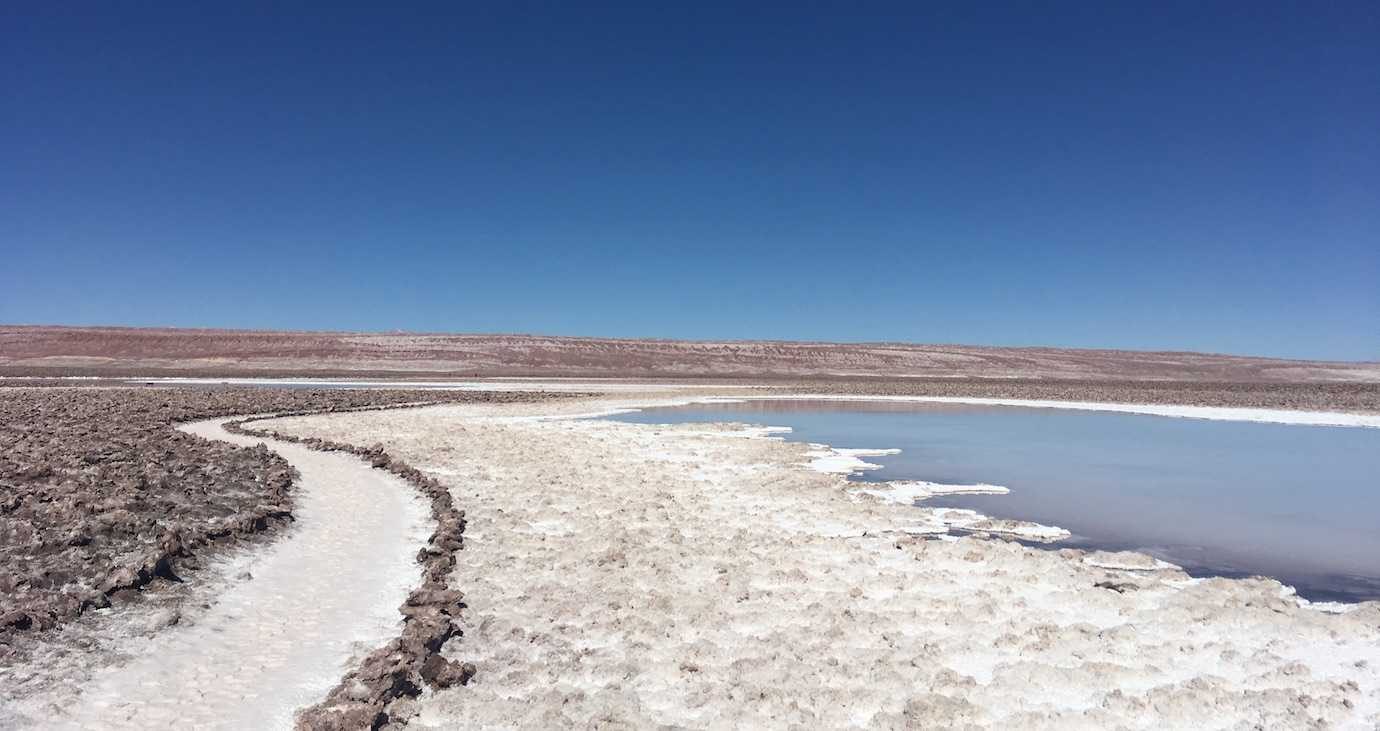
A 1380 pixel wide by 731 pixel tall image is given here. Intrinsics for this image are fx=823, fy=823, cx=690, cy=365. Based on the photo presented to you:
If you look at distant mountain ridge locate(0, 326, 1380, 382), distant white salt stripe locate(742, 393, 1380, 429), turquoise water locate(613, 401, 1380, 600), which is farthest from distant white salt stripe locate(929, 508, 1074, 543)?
distant mountain ridge locate(0, 326, 1380, 382)

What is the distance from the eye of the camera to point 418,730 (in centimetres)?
439

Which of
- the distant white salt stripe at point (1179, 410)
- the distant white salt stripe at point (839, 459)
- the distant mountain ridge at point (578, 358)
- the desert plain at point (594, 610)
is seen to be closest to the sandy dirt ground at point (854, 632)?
the desert plain at point (594, 610)

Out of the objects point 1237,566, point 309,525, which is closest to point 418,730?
point 309,525

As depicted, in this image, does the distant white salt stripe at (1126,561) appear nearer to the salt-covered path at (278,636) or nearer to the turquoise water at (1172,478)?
the turquoise water at (1172,478)

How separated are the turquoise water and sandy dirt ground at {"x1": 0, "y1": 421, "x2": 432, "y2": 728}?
703cm

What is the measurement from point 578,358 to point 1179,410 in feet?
185

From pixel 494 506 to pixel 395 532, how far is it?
166 centimetres

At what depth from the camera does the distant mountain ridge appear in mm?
69688

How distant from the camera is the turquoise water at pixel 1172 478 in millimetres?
8750

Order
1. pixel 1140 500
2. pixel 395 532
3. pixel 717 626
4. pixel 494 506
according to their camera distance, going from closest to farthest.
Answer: pixel 717 626
pixel 395 532
pixel 494 506
pixel 1140 500

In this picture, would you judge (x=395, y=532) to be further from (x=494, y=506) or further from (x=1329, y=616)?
(x=1329, y=616)

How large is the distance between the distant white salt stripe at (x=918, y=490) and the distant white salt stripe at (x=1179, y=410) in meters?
21.6

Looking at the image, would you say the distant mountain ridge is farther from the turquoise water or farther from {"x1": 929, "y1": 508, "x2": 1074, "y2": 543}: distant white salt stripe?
{"x1": 929, "y1": 508, "x2": 1074, "y2": 543}: distant white salt stripe

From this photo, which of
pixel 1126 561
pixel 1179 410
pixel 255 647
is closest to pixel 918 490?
pixel 1126 561
